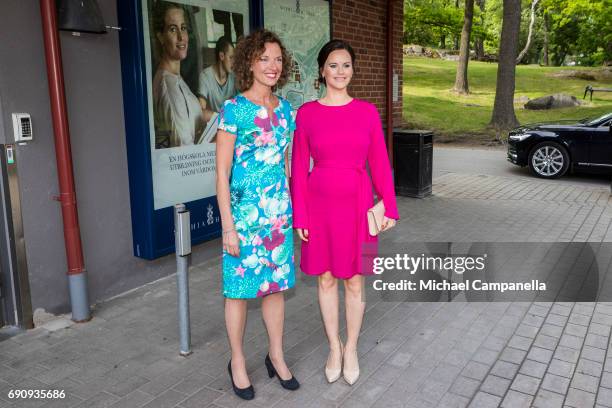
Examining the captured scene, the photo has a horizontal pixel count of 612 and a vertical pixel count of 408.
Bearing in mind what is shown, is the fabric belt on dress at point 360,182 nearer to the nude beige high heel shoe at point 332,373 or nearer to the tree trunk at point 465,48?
the nude beige high heel shoe at point 332,373

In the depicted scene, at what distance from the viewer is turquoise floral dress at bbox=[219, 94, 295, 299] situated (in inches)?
115

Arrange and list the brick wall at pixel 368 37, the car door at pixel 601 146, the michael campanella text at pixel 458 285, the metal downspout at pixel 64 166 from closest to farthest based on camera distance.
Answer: the metal downspout at pixel 64 166 < the michael campanella text at pixel 458 285 < the brick wall at pixel 368 37 < the car door at pixel 601 146

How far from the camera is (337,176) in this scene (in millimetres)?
3127

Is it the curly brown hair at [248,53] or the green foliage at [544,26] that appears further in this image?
the green foliage at [544,26]

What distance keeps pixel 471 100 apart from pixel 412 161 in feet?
63.5

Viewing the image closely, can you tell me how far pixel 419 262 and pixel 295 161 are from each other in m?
2.95

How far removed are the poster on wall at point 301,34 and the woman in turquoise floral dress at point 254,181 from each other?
3361 millimetres

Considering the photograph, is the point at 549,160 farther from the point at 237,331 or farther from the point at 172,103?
the point at 237,331

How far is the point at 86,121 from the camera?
4355mm

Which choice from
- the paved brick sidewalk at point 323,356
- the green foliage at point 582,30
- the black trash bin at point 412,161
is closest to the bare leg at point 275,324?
the paved brick sidewalk at point 323,356

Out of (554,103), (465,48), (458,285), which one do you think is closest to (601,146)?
(458,285)

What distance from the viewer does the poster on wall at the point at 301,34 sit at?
639cm

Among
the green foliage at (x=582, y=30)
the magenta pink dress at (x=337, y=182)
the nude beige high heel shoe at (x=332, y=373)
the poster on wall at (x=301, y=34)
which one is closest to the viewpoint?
the magenta pink dress at (x=337, y=182)

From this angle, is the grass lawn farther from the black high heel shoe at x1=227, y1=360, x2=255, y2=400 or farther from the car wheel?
the black high heel shoe at x1=227, y1=360, x2=255, y2=400
